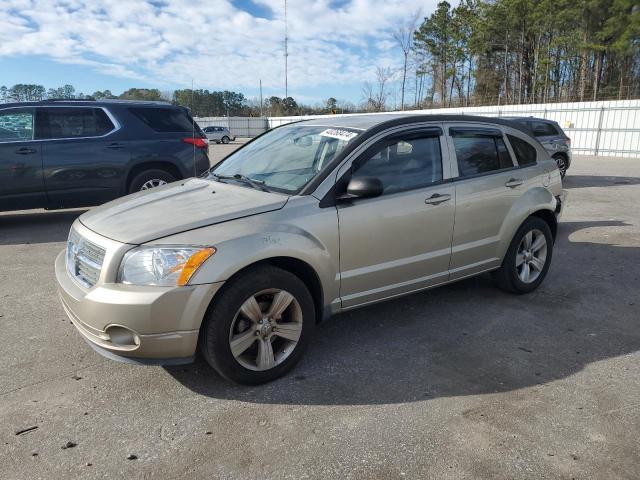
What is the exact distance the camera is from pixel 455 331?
4113mm

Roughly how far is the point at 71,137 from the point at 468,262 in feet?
20.7

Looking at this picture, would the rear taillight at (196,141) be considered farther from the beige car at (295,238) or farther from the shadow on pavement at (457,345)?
the shadow on pavement at (457,345)

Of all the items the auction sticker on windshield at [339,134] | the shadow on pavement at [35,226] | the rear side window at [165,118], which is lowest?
the shadow on pavement at [35,226]

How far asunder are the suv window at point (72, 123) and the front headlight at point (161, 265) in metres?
5.69

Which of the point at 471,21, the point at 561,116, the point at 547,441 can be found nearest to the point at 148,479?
the point at 547,441

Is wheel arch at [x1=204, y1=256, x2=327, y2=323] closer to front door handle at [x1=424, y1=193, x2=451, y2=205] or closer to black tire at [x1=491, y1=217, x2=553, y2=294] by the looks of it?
front door handle at [x1=424, y1=193, x2=451, y2=205]

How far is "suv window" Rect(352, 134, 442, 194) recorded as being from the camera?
378cm

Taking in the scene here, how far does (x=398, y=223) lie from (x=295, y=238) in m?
0.94

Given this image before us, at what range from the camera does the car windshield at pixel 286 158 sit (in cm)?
371

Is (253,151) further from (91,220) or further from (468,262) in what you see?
(468,262)

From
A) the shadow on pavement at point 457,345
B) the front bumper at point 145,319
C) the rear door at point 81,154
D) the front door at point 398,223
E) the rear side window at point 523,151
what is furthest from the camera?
the rear door at point 81,154

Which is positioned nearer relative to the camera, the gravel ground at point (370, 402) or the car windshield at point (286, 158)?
the gravel ground at point (370, 402)

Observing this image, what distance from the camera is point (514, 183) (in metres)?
4.67

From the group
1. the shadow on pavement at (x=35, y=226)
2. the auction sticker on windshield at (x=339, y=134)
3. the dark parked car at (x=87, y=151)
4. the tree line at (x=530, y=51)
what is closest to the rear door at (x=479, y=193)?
A: the auction sticker on windshield at (x=339, y=134)
